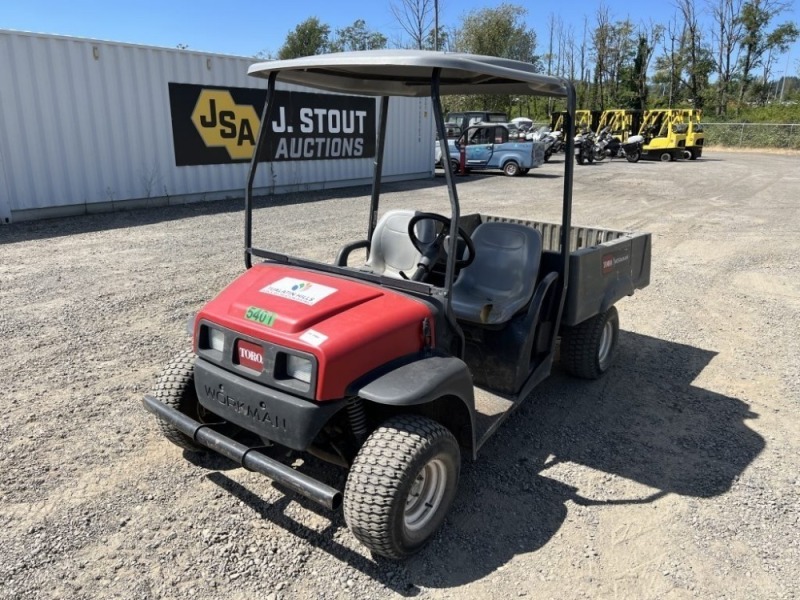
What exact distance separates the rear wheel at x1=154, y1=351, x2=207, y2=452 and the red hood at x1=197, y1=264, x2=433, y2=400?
1.18 ft

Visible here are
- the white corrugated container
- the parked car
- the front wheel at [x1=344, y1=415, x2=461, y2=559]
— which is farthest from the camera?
the parked car

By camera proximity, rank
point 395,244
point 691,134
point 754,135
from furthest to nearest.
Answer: point 754,135, point 691,134, point 395,244

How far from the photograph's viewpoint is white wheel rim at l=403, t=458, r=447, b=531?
2.48 metres

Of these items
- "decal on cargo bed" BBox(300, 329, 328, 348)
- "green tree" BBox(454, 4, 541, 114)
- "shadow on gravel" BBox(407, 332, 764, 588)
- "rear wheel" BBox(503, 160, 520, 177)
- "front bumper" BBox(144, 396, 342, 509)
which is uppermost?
"green tree" BBox(454, 4, 541, 114)

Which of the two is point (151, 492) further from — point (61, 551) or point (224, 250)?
point (224, 250)

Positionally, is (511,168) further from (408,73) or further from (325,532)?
(325,532)

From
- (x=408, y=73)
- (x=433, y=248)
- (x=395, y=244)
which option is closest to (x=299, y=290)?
(x=433, y=248)

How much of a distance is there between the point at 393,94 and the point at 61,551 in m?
3.08

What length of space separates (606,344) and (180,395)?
2.96 metres

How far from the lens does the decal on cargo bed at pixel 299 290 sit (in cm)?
255

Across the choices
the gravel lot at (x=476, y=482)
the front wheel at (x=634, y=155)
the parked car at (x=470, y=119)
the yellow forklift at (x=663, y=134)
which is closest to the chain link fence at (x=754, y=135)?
the yellow forklift at (x=663, y=134)

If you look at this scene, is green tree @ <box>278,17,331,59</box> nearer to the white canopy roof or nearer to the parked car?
the parked car

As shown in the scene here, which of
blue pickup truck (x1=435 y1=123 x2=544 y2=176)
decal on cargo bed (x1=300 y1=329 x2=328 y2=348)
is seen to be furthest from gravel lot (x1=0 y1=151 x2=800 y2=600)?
blue pickup truck (x1=435 y1=123 x2=544 y2=176)

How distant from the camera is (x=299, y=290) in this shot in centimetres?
263
